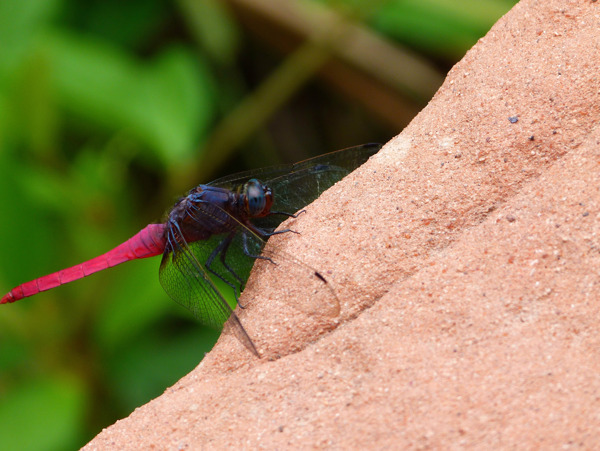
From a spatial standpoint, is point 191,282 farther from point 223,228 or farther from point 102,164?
point 102,164

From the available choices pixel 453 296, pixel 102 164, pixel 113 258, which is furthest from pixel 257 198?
pixel 102 164

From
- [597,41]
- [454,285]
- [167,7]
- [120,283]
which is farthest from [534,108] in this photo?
[167,7]

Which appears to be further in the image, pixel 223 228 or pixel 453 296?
pixel 223 228

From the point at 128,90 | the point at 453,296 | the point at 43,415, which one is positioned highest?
the point at 128,90

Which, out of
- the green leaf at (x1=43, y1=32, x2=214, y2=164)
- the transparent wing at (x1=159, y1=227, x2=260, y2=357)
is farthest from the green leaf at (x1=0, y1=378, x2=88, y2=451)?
the green leaf at (x1=43, y1=32, x2=214, y2=164)

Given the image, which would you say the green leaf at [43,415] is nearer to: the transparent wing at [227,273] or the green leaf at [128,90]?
the transparent wing at [227,273]

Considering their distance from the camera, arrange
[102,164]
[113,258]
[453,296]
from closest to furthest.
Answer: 1. [453,296]
2. [113,258]
3. [102,164]
